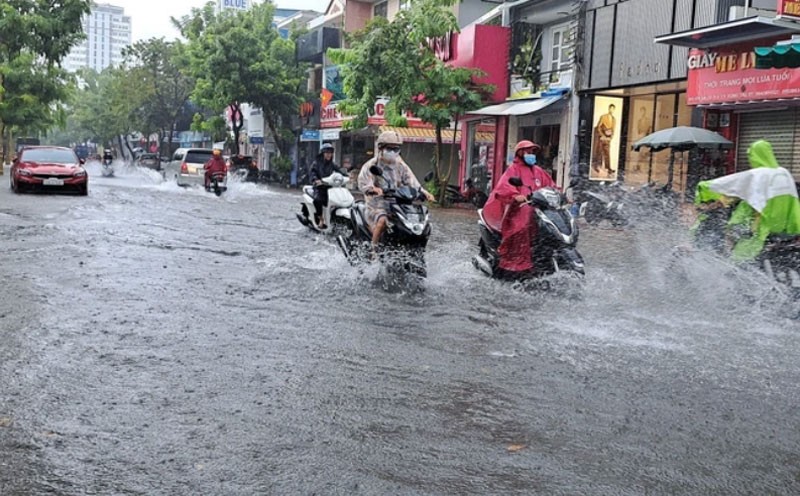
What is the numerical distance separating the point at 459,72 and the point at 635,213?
26.2 feet

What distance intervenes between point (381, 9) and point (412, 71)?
1532 centimetres

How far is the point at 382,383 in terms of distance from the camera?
5.06 m

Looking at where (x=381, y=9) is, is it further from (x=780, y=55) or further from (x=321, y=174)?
(x=780, y=55)

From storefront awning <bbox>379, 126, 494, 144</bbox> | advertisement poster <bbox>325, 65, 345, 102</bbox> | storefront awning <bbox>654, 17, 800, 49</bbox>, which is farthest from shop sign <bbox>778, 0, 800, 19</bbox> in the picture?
advertisement poster <bbox>325, 65, 345, 102</bbox>

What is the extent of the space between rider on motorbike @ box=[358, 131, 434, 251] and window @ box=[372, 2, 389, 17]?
28742 mm

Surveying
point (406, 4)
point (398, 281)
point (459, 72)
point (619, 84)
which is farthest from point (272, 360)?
point (406, 4)

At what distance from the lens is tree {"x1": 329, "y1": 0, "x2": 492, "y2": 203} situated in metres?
23.2

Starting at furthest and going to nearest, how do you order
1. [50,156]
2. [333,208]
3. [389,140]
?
[50,156], [333,208], [389,140]

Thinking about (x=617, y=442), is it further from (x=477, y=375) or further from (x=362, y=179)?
(x=362, y=179)

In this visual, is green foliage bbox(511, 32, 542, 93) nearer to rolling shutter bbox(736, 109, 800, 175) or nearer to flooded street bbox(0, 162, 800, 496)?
rolling shutter bbox(736, 109, 800, 175)

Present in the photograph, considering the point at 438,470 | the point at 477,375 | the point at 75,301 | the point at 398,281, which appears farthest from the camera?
the point at 398,281

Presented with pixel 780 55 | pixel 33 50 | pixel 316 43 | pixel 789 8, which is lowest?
pixel 780 55

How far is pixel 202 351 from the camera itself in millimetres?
5664

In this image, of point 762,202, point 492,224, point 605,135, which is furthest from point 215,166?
point 762,202
